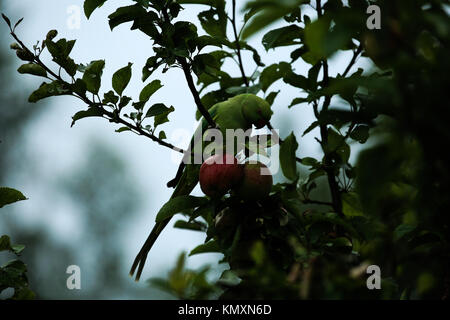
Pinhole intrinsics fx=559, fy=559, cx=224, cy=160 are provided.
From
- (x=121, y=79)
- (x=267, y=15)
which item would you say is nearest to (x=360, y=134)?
(x=121, y=79)

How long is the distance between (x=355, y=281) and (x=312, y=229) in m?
0.66

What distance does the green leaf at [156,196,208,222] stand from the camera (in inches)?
66.6

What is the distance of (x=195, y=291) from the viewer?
3.36ft

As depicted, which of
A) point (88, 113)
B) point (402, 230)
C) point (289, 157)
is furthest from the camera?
point (88, 113)

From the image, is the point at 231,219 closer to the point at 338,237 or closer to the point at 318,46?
the point at 338,237

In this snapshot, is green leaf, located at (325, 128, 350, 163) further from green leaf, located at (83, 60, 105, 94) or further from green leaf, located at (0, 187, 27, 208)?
green leaf, located at (0, 187, 27, 208)

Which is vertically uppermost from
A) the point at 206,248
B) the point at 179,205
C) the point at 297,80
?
the point at 297,80

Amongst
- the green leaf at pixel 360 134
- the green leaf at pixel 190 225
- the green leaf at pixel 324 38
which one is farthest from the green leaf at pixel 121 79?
the green leaf at pixel 324 38

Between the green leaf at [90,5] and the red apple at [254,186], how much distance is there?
0.75m

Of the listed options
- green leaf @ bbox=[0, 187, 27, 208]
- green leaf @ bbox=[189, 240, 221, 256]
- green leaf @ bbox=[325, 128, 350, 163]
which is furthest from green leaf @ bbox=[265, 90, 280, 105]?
green leaf @ bbox=[0, 187, 27, 208]

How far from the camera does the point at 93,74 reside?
5.97 feet

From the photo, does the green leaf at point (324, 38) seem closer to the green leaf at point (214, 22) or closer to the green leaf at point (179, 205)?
the green leaf at point (179, 205)

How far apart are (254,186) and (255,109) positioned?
771 millimetres

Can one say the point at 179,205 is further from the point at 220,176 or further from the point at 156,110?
the point at 156,110
